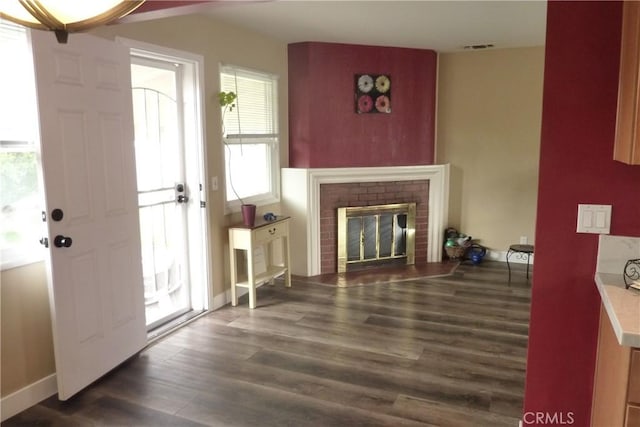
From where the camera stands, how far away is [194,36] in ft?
12.2

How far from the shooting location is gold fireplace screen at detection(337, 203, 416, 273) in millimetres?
5281

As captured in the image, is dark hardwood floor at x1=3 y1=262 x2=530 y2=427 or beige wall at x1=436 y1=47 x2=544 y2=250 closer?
dark hardwood floor at x1=3 y1=262 x2=530 y2=427

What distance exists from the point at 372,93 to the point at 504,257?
8.10ft

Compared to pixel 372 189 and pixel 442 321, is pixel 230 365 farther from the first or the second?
pixel 372 189

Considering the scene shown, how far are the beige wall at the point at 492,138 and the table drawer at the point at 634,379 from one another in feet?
14.0

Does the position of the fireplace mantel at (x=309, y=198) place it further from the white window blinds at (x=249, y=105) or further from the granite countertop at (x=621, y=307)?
the granite countertop at (x=621, y=307)

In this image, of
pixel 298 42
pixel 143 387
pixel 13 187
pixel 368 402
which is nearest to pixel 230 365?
pixel 143 387

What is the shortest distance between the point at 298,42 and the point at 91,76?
8.60ft

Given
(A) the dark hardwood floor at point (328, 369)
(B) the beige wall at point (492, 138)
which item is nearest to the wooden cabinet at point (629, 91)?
(A) the dark hardwood floor at point (328, 369)

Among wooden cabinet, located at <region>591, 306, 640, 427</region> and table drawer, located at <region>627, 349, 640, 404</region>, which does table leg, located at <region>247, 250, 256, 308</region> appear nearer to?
wooden cabinet, located at <region>591, 306, 640, 427</region>

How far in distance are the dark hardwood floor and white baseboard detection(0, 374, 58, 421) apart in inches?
1.8

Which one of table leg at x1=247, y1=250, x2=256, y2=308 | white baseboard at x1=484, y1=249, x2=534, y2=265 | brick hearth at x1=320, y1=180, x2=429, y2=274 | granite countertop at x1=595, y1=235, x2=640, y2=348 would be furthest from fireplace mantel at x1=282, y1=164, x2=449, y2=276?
granite countertop at x1=595, y1=235, x2=640, y2=348

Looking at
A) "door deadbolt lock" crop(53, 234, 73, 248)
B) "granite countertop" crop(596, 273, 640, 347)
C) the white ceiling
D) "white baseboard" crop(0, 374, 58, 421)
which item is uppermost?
the white ceiling

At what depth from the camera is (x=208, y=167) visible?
3955 mm
